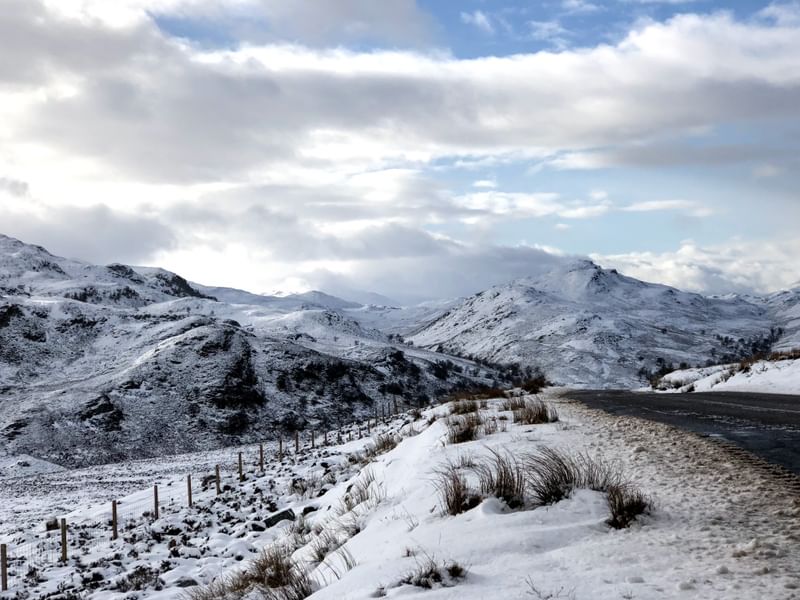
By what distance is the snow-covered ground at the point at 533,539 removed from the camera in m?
4.86

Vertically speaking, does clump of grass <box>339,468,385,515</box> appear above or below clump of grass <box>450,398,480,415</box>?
below

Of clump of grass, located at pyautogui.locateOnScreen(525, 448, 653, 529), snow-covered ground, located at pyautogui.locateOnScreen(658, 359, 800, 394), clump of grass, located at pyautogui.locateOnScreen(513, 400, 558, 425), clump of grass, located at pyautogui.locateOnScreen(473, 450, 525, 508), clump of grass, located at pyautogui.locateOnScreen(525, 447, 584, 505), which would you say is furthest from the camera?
snow-covered ground, located at pyautogui.locateOnScreen(658, 359, 800, 394)

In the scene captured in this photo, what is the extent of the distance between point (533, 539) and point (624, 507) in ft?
3.36

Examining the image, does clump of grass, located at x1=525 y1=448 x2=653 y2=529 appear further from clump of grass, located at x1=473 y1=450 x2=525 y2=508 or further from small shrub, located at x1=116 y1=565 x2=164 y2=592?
small shrub, located at x1=116 y1=565 x2=164 y2=592

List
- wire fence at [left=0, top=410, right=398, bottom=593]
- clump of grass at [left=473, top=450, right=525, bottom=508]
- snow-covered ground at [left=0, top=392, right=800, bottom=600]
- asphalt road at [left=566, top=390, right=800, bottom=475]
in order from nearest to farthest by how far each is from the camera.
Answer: snow-covered ground at [left=0, top=392, right=800, bottom=600] < clump of grass at [left=473, top=450, right=525, bottom=508] < asphalt road at [left=566, top=390, right=800, bottom=475] < wire fence at [left=0, top=410, right=398, bottom=593]

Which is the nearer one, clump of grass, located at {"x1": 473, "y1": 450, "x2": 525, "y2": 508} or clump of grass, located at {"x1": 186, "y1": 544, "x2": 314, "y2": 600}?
Result: clump of grass, located at {"x1": 473, "y1": 450, "x2": 525, "y2": 508}

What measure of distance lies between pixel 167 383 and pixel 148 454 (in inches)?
666

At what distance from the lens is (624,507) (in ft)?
20.4

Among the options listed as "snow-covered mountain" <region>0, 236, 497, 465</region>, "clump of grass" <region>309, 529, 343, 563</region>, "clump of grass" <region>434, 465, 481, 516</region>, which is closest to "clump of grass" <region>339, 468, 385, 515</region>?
"clump of grass" <region>309, 529, 343, 563</region>

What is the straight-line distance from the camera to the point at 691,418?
1394 centimetres

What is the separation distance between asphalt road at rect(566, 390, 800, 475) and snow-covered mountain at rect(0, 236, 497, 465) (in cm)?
5700

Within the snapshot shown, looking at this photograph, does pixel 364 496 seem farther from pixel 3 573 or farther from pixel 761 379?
pixel 761 379

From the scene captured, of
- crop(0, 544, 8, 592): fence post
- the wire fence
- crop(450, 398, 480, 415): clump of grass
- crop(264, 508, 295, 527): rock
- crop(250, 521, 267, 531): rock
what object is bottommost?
the wire fence

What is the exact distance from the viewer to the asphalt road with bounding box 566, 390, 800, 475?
30.3ft
